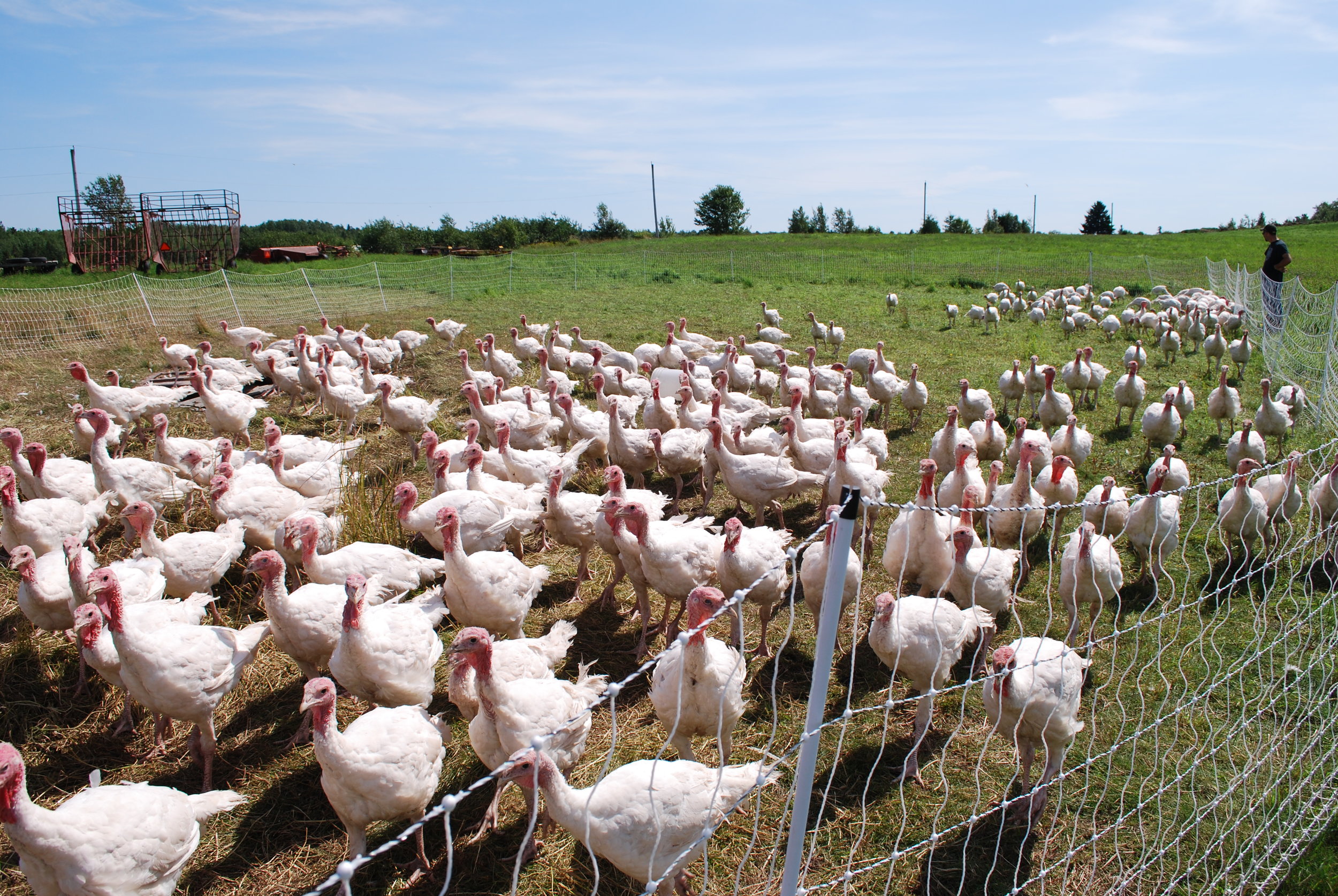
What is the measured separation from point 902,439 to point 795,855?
861 cm

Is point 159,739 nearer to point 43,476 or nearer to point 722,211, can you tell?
point 43,476

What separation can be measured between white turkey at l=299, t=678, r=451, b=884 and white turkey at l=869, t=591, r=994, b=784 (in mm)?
2520

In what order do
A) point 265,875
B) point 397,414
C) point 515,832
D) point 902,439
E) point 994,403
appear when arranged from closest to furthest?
point 265,875, point 515,832, point 397,414, point 902,439, point 994,403

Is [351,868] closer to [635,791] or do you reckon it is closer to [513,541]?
[635,791]

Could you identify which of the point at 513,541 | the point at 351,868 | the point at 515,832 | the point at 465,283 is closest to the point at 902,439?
the point at 513,541

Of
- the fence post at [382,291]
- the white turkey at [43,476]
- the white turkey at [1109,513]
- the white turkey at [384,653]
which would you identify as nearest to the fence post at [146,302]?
the fence post at [382,291]

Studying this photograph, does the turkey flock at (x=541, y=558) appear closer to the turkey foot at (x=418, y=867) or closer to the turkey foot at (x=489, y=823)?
the turkey foot at (x=418, y=867)

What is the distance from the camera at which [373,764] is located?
356 centimetres

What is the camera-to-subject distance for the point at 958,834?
4086 millimetres

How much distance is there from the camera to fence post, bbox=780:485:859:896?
2029 millimetres

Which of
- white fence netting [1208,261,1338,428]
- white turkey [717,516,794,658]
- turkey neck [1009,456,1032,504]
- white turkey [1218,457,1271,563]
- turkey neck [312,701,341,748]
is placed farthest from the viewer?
white fence netting [1208,261,1338,428]

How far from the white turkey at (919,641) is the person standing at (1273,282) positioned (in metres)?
14.8

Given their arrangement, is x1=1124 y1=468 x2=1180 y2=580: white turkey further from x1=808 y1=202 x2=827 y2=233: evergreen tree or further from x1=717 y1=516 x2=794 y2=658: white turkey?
x1=808 y1=202 x2=827 y2=233: evergreen tree

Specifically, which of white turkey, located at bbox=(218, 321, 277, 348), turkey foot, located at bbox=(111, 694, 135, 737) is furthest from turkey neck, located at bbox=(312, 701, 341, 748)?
white turkey, located at bbox=(218, 321, 277, 348)
